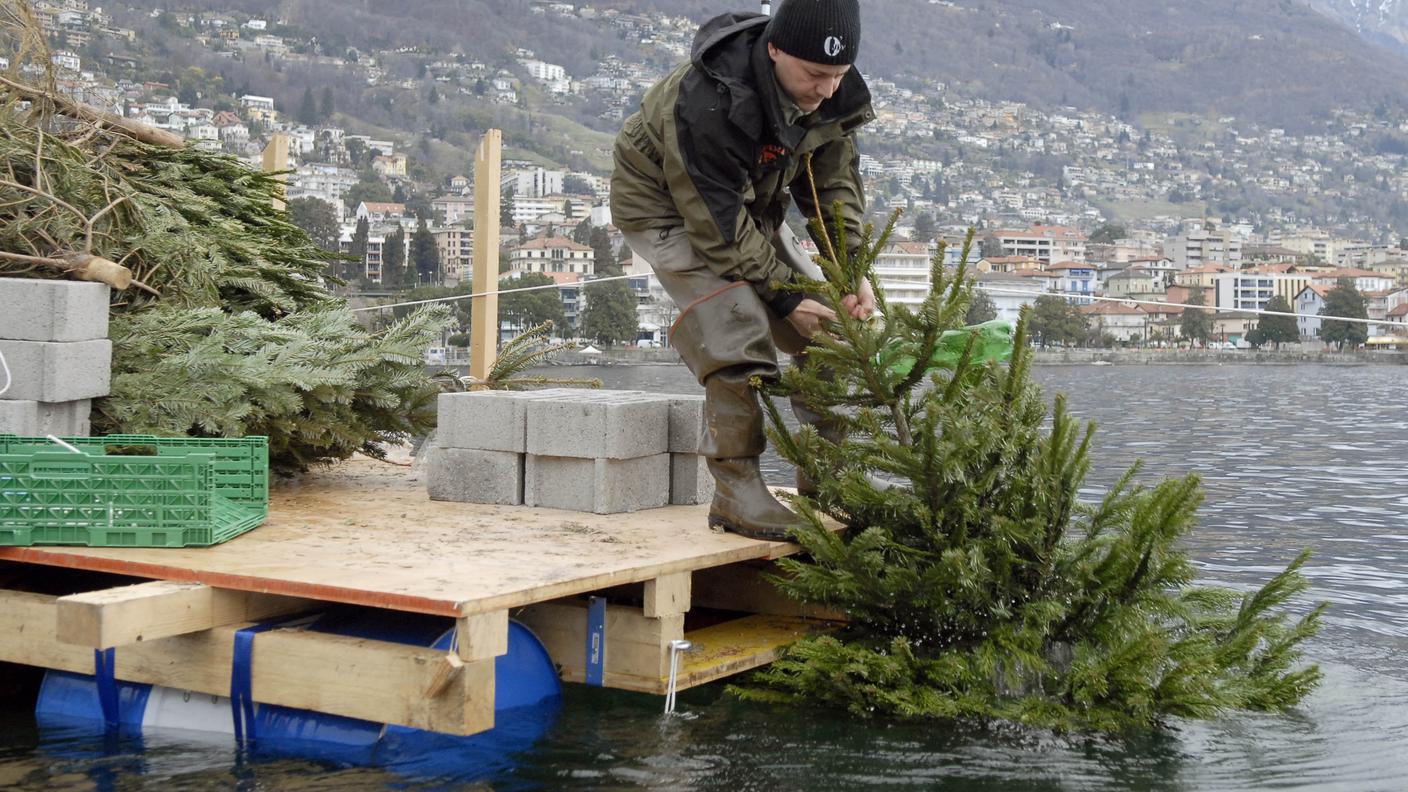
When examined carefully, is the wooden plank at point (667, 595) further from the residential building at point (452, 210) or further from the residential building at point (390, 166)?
the residential building at point (390, 166)

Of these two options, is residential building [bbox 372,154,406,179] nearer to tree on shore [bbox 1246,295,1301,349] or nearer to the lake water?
tree on shore [bbox 1246,295,1301,349]

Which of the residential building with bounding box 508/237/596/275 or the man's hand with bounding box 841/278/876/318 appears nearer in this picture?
the man's hand with bounding box 841/278/876/318

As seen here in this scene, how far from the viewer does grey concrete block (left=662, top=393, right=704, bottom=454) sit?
696cm

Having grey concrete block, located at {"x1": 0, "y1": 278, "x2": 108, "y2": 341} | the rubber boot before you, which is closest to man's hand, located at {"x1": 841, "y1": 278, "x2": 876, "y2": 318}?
the rubber boot

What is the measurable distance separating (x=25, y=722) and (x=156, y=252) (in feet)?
8.61

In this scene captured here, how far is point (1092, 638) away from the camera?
556cm

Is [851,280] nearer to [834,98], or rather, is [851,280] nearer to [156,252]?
[834,98]

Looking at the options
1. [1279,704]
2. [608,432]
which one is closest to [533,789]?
[608,432]

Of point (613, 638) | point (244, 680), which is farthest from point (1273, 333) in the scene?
point (244, 680)

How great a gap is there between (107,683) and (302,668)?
1055 millimetres

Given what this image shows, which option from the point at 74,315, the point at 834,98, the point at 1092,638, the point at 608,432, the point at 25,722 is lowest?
the point at 25,722

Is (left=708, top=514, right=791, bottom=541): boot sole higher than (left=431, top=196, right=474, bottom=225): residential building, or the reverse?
(left=431, top=196, right=474, bottom=225): residential building

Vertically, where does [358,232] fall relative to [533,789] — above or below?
above

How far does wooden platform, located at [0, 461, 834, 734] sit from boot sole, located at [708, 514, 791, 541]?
42mm
